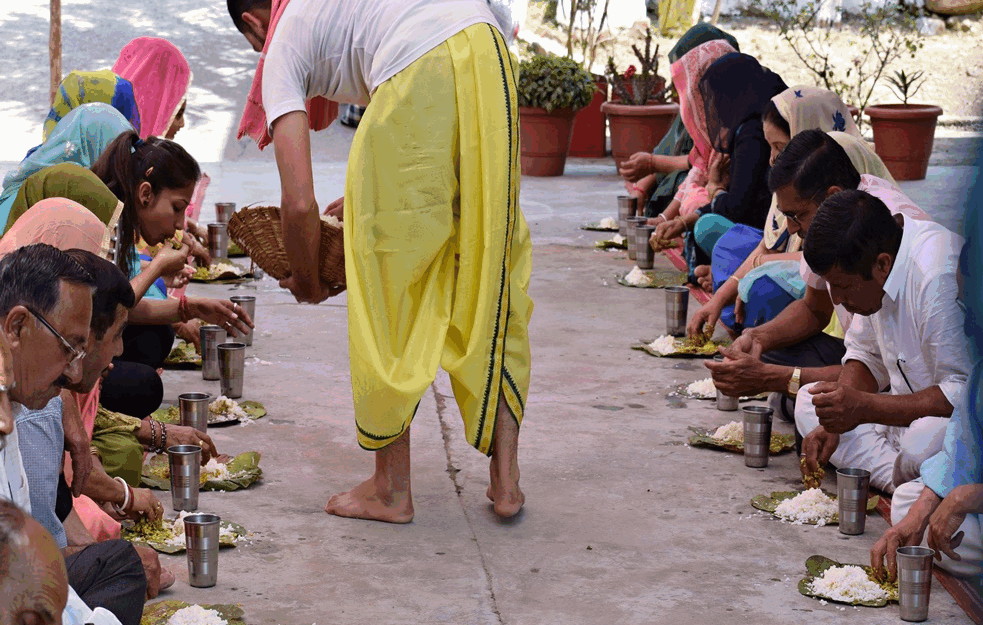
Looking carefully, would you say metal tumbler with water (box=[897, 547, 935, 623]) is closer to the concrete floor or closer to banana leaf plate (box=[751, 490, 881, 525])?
the concrete floor

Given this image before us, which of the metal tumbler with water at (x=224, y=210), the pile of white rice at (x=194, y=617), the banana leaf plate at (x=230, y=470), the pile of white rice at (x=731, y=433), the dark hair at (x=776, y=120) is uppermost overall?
the dark hair at (x=776, y=120)

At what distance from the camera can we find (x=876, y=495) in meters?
4.76

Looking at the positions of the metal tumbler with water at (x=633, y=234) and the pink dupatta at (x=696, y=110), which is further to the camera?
the metal tumbler with water at (x=633, y=234)

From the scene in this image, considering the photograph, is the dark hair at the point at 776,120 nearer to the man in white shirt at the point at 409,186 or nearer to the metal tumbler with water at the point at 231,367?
the man in white shirt at the point at 409,186

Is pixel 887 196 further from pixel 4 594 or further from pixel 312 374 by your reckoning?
pixel 4 594

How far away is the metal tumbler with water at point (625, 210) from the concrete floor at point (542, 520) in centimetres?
256

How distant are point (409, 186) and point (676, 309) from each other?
113 inches

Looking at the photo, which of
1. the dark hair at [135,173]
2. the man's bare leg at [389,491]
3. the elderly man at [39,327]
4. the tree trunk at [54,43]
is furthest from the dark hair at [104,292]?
the tree trunk at [54,43]

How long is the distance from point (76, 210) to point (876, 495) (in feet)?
9.34

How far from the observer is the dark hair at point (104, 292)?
3207 mm

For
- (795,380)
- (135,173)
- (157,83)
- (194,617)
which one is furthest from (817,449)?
(157,83)

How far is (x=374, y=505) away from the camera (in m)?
4.59

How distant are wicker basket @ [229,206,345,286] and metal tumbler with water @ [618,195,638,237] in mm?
5117

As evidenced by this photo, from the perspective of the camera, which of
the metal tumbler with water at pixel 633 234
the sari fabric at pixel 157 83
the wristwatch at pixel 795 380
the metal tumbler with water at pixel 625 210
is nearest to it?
the wristwatch at pixel 795 380
